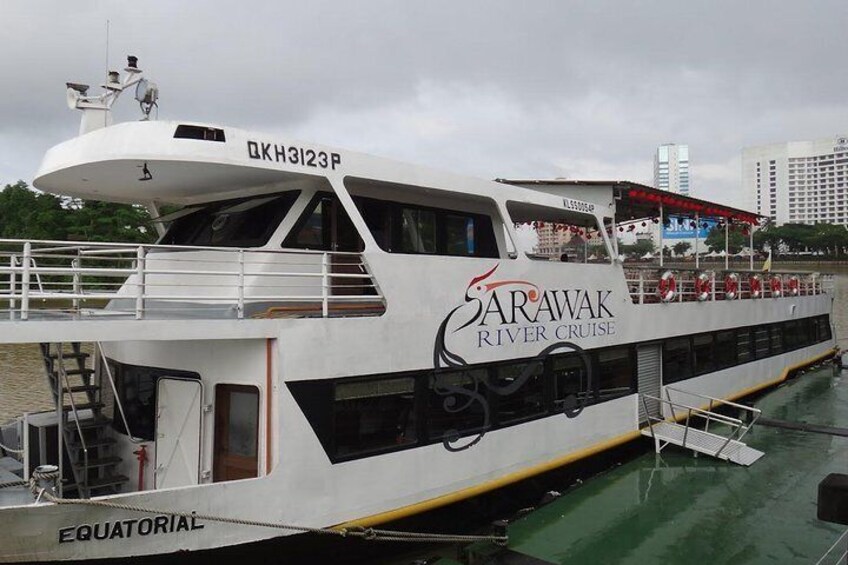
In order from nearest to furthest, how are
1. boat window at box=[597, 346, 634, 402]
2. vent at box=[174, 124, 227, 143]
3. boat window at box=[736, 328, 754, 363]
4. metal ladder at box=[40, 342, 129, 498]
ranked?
vent at box=[174, 124, 227, 143] < metal ladder at box=[40, 342, 129, 498] < boat window at box=[597, 346, 634, 402] < boat window at box=[736, 328, 754, 363]

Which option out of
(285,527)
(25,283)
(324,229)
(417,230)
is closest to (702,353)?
(417,230)

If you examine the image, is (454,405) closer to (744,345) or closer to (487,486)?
(487,486)

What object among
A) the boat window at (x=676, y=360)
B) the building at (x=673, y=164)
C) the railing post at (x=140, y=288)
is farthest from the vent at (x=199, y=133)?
the building at (x=673, y=164)

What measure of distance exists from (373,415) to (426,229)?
95.9 inches

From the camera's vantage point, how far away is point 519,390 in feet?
26.7

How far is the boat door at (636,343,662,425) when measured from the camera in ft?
34.8

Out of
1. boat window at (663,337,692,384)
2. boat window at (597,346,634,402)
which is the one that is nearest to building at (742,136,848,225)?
boat window at (663,337,692,384)

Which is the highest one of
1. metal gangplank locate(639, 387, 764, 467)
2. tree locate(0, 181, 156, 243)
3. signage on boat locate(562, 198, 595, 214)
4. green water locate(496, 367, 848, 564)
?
tree locate(0, 181, 156, 243)

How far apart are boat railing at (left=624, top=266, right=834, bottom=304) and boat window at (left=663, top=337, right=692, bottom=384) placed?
0.78 meters

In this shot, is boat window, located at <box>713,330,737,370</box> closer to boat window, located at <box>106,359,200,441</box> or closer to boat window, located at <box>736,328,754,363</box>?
boat window, located at <box>736,328,754,363</box>

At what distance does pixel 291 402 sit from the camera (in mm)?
5910

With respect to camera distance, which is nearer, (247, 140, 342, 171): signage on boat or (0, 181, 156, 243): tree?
(247, 140, 342, 171): signage on boat

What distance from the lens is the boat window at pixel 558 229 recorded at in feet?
32.7

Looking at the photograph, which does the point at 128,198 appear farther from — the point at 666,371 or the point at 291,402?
the point at 666,371
